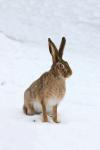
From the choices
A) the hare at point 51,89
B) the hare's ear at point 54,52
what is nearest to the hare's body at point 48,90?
the hare at point 51,89

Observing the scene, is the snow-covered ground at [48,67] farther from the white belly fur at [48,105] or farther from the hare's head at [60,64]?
the hare's head at [60,64]

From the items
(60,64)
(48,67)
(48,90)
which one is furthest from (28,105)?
(48,67)

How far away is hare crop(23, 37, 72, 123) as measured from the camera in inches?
199

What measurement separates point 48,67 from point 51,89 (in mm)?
3233

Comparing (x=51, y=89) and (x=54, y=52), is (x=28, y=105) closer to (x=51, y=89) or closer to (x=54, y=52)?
(x=51, y=89)

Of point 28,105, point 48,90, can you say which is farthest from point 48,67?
point 48,90

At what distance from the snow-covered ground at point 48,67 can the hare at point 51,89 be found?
0.14 metres

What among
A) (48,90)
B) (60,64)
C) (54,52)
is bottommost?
(48,90)

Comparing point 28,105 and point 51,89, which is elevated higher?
point 51,89

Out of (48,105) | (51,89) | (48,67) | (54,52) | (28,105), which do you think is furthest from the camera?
(48,67)

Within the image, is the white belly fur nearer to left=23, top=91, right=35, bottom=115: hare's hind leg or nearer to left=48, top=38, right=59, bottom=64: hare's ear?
left=23, top=91, right=35, bottom=115: hare's hind leg

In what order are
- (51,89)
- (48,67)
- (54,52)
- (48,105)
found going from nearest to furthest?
(54,52)
(51,89)
(48,105)
(48,67)

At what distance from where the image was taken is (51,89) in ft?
17.0

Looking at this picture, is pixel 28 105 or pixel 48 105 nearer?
pixel 48 105
